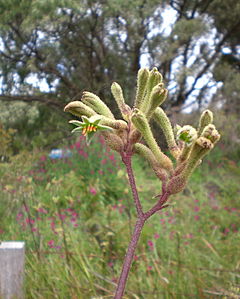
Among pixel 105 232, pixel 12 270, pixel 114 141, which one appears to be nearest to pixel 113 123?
pixel 114 141

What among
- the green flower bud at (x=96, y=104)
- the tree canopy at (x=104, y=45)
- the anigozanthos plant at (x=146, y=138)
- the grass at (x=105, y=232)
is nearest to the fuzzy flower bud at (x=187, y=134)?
the anigozanthos plant at (x=146, y=138)

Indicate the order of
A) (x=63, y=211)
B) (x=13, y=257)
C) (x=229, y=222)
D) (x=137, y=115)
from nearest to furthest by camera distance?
(x=137, y=115)
(x=13, y=257)
(x=63, y=211)
(x=229, y=222)

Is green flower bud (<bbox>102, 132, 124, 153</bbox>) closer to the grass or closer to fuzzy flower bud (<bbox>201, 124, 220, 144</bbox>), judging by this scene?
fuzzy flower bud (<bbox>201, 124, 220, 144</bbox>)

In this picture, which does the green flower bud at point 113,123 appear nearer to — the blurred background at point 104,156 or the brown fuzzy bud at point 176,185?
the brown fuzzy bud at point 176,185

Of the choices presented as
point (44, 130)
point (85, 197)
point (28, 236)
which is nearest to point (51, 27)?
point (44, 130)

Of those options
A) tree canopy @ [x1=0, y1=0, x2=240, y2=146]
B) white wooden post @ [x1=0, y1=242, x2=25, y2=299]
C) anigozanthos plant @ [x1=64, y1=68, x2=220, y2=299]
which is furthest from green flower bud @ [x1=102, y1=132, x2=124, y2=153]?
tree canopy @ [x1=0, y1=0, x2=240, y2=146]

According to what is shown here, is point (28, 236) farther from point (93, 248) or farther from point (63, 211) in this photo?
point (63, 211)
